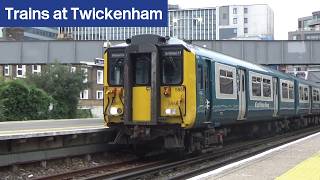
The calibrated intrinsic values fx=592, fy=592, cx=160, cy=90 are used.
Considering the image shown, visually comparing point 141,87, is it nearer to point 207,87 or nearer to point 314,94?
point 207,87

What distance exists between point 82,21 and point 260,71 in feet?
23.8

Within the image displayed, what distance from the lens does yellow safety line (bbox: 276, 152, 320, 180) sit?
10.9 metres

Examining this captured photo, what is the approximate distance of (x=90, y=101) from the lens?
8056 cm

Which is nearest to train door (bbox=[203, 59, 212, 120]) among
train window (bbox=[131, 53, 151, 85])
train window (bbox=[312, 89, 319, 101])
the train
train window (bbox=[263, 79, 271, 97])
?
the train

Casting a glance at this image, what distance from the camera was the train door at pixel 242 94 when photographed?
20266 millimetres

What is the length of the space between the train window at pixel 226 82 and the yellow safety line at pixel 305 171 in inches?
194

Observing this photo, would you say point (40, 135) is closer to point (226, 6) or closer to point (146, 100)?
point (146, 100)

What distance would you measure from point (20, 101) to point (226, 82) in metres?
24.8

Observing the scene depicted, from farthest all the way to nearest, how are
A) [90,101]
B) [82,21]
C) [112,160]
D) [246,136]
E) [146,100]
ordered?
1. [90,101]
2. [246,136]
3. [82,21]
4. [112,160]
5. [146,100]

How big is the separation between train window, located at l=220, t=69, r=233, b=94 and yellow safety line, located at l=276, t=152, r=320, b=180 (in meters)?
4.92

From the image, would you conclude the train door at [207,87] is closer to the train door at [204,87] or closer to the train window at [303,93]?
the train door at [204,87]

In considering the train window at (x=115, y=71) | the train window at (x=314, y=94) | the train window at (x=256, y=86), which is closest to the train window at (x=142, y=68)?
the train window at (x=115, y=71)

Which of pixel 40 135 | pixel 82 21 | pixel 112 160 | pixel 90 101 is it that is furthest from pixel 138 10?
pixel 90 101

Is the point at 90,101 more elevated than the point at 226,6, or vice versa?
the point at 226,6
